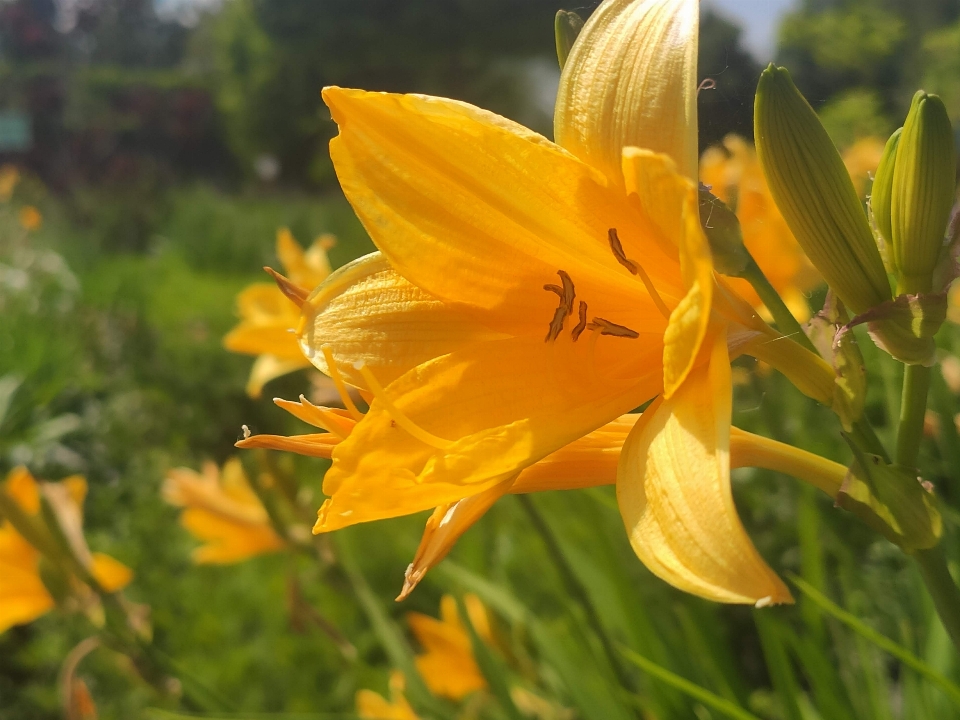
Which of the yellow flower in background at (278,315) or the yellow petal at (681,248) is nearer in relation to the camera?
the yellow petal at (681,248)

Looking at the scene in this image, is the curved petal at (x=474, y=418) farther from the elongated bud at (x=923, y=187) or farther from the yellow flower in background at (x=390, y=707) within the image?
the yellow flower in background at (x=390, y=707)

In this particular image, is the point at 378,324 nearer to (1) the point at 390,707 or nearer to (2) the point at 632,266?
(2) the point at 632,266

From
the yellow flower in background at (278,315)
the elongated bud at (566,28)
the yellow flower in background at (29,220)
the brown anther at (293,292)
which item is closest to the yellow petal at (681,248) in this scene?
the elongated bud at (566,28)

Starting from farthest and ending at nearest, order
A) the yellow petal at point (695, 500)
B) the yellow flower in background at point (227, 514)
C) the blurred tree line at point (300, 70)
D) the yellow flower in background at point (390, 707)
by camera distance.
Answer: the yellow flower in background at point (227, 514) → the yellow flower in background at point (390, 707) → the blurred tree line at point (300, 70) → the yellow petal at point (695, 500)

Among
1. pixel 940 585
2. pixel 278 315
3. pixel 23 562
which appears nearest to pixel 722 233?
pixel 940 585

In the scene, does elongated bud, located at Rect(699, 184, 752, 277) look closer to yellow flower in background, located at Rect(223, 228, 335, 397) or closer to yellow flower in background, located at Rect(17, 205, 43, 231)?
yellow flower in background, located at Rect(223, 228, 335, 397)

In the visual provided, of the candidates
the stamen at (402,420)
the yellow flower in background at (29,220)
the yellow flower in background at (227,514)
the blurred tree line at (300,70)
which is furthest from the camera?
the yellow flower in background at (29,220)

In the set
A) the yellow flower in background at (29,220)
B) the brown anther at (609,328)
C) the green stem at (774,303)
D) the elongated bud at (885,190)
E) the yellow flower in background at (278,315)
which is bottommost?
the yellow flower in background at (29,220)
